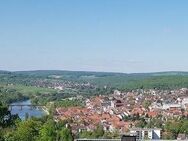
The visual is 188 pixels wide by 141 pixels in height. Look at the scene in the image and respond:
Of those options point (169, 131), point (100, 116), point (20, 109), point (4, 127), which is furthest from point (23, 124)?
point (20, 109)

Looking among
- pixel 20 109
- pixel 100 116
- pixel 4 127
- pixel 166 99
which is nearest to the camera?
pixel 4 127

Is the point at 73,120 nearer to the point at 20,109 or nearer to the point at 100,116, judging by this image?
the point at 100,116

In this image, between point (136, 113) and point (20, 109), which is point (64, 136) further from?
point (20, 109)

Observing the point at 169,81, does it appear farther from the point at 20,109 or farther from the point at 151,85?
the point at 20,109

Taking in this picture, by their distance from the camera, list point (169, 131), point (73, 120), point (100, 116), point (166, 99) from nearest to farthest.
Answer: point (169, 131)
point (73, 120)
point (100, 116)
point (166, 99)

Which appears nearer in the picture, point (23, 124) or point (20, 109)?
point (23, 124)

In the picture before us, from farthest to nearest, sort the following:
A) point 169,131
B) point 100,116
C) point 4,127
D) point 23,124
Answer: point 100,116, point 169,131, point 4,127, point 23,124

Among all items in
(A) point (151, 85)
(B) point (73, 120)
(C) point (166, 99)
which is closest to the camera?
(B) point (73, 120)

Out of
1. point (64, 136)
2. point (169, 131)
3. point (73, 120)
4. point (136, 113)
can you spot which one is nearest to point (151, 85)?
point (136, 113)

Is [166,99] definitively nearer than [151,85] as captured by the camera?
Yes

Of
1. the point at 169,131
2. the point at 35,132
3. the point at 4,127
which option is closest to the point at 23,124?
the point at 35,132
